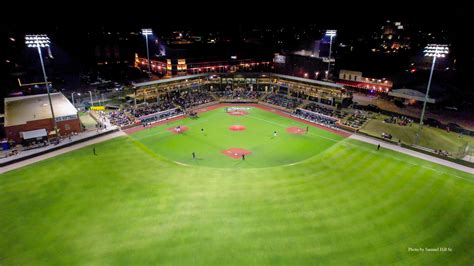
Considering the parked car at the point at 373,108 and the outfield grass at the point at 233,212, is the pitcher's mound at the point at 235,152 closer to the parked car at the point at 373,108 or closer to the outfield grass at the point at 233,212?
the outfield grass at the point at 233,212

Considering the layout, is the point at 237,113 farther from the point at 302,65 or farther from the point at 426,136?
the point at 302,65

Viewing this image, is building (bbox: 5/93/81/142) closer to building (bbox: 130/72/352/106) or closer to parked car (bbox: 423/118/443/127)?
building (bbox: 130/72/352/106)

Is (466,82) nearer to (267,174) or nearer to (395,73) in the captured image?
(395,73)

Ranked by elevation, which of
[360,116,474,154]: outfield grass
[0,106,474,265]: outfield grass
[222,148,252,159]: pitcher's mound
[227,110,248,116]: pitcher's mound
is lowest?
[0,106,474,265]: outfield grass

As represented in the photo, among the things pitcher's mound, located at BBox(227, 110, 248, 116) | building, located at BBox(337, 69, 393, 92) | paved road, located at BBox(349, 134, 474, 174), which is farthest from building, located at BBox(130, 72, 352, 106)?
paved road, located at BBox(349, 134, 474, 174)

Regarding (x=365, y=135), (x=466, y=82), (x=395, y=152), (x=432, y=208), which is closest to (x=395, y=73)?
(x=466, y=82)

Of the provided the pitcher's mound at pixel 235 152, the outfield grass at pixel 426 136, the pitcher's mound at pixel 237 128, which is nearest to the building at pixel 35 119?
the pitcher's mound at pixel 235 152

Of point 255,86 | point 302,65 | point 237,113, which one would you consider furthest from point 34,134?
point 302,65
